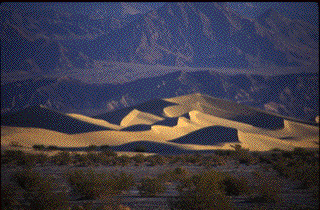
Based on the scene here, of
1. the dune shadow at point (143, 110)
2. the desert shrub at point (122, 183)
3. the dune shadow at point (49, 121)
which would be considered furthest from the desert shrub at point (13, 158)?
the dune shadow at point (143, 110)

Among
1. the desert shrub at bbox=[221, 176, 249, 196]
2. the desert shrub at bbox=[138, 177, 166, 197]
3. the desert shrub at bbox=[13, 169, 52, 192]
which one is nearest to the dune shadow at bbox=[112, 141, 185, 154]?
the desert shrub at bbox=[221, 176, 249, 196]

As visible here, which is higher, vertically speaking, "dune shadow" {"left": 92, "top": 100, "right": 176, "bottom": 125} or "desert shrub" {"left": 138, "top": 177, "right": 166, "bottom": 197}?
"dune shadow" {"left": 92, "top": 100, "right": 176, "bottom": 125}

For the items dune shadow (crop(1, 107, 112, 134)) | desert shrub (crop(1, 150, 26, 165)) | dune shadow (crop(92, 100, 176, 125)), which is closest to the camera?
desert shrub (crop(1, 150, 26, 165))

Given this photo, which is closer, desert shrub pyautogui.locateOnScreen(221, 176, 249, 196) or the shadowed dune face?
desert shrub pyautogui.locateOnScreen(221, 176, 249, 196)

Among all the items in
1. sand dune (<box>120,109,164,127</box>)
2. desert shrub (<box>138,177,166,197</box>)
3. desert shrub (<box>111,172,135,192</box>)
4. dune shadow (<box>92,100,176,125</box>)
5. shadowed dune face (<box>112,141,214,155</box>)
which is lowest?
desert shrub (<box>138,177,166,197</box>)

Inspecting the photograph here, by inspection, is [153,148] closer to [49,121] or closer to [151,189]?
[49,121]

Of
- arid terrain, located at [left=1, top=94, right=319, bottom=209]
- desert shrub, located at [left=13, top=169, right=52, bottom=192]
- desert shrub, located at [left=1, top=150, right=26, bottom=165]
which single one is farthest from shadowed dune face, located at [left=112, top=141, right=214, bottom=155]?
desert shrub, located at [left=13, top=169, right=52, bottom=192]

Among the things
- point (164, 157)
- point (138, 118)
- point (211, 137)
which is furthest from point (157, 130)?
point (164, 157)

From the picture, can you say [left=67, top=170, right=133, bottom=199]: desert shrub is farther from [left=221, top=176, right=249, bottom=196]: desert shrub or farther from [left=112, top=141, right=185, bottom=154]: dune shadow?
[left=112, top=141, right=185, bottom=154]: dune shadow

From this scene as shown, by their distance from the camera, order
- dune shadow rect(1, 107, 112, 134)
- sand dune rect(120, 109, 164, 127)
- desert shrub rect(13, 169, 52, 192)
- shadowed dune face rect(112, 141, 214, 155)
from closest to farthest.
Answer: desert shrub rect(13, 169, 52, 192) → shadowed dune face rect(112, 141, 214, 155) → dune shadow rect(1, 107, 112, 134) → sand dune rect(120, 109, 164, 127)
